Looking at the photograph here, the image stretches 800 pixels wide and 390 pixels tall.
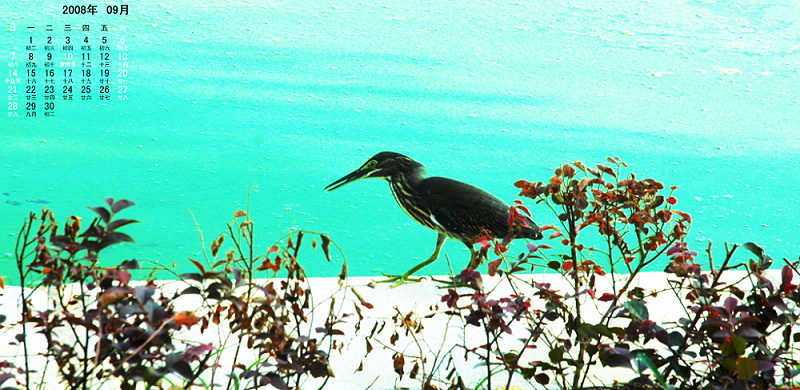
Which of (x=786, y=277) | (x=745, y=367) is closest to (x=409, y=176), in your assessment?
(x=786, y=277)

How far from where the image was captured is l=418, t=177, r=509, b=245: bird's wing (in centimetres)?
239

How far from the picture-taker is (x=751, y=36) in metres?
6.85

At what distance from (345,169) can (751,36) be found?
4002 mm

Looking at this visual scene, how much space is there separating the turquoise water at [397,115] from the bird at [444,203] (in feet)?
4.25

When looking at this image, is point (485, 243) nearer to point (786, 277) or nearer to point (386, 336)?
point (786, 277)

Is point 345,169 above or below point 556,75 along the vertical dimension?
below

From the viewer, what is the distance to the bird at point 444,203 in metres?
2.39

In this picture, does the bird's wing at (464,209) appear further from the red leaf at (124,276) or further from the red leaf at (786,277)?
the red leaf at (124,276)

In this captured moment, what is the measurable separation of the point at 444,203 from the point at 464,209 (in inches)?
2.5

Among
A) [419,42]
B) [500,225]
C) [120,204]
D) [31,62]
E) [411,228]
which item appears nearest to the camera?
[120,204]

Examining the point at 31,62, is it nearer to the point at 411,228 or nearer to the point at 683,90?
the point at 411,228

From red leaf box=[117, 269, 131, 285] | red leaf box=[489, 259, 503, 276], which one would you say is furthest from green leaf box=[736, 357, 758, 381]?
red leaf box=[117, 269, 131, 285]

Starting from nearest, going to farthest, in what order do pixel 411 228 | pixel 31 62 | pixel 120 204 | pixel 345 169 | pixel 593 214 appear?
pixel 120 204
pixel 593 214
pixel 411 228
pixel 345 169
pixel 31 62

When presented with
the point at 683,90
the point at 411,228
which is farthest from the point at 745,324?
the point at 683,90
